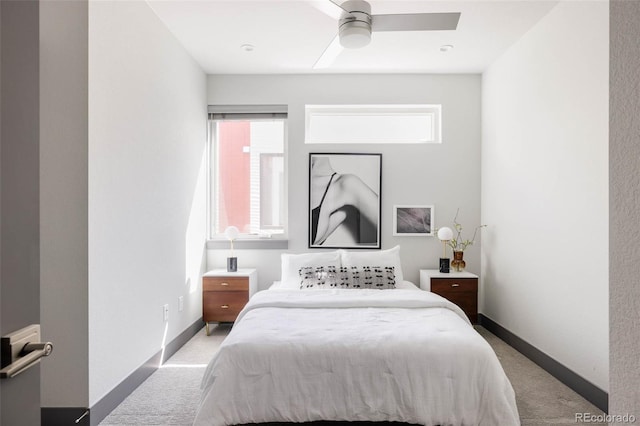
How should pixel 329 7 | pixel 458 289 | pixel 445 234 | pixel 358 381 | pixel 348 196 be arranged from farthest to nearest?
pixel 348 196, pixel 445 234, pixel 458 289, pixel 329 7, pixel 358 381

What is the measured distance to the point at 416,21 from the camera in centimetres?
237

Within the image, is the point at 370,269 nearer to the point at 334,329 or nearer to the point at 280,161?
the point at 334,329

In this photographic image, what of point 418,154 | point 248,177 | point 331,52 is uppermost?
point 331,52

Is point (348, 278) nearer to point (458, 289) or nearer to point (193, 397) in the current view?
point (458, 289)

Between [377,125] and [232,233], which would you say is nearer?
[232,233]

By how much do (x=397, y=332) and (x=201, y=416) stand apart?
1135 mm

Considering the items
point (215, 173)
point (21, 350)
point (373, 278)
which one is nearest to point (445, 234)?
point (373, 278)

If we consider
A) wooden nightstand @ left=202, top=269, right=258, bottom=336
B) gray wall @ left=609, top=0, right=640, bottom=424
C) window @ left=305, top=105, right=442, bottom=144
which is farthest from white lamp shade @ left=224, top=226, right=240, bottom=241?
gray wall @ left=609, top=0, right=640, bottom=424

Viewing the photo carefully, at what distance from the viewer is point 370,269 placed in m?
3.74

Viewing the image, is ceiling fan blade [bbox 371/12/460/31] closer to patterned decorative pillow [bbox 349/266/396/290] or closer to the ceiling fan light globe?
the ceiling fan light globe

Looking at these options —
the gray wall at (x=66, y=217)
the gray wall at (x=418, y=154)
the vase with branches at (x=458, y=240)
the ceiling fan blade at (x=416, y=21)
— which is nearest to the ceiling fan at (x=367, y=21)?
the ceiling fan blade at (x=416, y=21)

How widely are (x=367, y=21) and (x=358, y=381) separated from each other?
204 centimetres

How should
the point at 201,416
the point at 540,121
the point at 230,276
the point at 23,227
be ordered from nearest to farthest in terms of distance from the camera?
the point at 23,227 < the point at 201,416 < the point at 540,121 < the point at 230,276

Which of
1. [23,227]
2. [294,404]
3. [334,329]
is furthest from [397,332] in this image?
[23,227]
